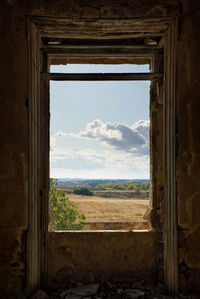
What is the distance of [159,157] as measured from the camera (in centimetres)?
293

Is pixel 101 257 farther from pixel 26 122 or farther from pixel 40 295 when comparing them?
pixel 26 122

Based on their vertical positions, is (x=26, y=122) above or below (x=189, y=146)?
above

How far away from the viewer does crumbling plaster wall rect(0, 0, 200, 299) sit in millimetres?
2373

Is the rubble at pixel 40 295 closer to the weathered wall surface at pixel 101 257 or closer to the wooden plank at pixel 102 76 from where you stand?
the weathered wall surface at pixel 101 257

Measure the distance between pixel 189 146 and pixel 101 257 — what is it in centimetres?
187

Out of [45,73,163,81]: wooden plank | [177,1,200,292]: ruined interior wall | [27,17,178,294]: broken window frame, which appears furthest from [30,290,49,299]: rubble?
[45,73,163,81]: wooden plank

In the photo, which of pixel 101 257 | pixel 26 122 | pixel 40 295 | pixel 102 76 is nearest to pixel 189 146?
pixel 102 76

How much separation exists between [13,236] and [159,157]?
84.2 inches

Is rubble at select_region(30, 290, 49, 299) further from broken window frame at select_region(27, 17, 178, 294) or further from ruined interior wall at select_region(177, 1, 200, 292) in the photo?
ruined interior wall at select_region(177, 1, 200, 292)

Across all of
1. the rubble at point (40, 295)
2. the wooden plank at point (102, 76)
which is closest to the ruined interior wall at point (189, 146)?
the wooden plank at point (102, 76)

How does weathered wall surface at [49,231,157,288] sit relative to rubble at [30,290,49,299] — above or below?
above

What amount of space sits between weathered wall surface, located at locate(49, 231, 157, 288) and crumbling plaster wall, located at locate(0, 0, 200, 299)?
0.48 metres

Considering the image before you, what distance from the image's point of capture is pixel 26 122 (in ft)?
7.97

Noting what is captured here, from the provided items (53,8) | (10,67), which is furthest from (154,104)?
(10,67)
